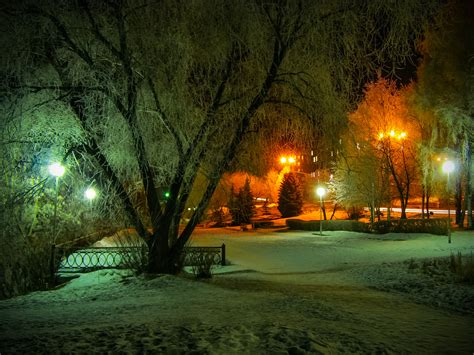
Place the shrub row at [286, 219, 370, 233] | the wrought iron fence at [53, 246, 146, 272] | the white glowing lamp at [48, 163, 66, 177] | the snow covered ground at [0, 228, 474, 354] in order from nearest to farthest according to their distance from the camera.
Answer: the snow covered ground at [0, 228, 474, 354], the white glowing lamp at [48, 163, 66, 177], the wrought iron fence at [53, 246, 146, 272], the shrub row at [286, 219, 370, 233]

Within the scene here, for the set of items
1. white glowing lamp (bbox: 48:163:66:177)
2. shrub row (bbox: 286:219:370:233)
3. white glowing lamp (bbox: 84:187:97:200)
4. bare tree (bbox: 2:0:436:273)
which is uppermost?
bare tree (bbox: 2:0:436:273)

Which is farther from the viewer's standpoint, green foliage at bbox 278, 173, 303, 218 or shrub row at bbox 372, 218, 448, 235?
green foliage at bbox 278, 173, 303, 218

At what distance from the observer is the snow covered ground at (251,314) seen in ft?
17.1

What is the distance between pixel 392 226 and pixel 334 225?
322 inches

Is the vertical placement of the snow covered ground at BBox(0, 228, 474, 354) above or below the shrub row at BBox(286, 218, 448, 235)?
below

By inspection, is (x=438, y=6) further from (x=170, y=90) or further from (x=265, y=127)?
(x=170, y=90)

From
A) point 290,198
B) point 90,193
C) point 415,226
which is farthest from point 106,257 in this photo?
point 290,198

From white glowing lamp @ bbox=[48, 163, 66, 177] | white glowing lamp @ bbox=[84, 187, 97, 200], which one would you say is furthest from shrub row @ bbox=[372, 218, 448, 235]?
white glowing lamp @ bbox=[48, 163, 66, 177]

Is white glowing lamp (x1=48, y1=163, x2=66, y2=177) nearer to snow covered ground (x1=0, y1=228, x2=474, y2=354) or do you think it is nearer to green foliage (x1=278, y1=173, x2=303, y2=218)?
snow covered ground (x1=0, y1=228, x2=474, y2=354)

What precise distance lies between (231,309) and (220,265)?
9.63 metres

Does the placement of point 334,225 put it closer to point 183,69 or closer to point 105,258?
point 105,258

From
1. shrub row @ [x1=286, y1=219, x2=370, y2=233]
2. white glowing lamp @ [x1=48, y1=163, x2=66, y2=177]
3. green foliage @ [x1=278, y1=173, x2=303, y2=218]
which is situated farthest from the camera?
green foliage @ [x1=278, y1=173, x2=303, y2=218]

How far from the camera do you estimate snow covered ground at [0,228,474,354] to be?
17.1ft

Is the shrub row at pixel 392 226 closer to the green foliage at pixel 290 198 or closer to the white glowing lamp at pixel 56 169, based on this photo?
the green foliage at pixel 290 198
